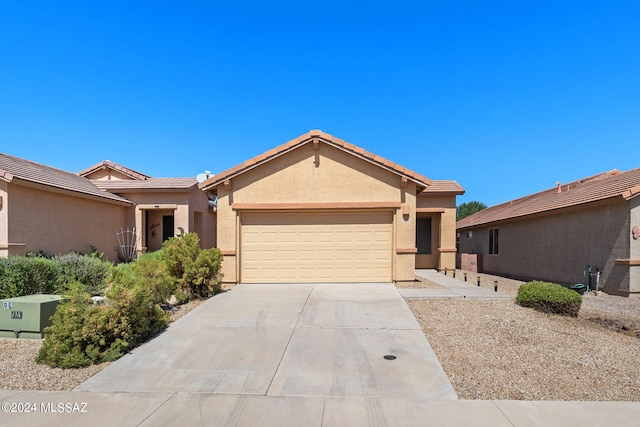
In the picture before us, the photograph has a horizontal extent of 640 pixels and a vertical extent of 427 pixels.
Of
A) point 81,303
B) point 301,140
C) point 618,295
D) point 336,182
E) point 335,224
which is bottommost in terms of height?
point 618,295

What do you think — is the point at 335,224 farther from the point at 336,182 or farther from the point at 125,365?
the point at 125,365

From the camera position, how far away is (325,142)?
1148cm

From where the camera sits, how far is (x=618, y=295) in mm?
12000

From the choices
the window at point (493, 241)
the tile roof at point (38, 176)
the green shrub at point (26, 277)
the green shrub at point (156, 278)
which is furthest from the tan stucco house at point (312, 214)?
the window at point (493, 241)

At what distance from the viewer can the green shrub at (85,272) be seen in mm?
10016

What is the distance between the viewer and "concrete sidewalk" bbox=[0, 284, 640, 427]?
3.89 metres

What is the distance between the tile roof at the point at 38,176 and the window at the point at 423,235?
15.0 m

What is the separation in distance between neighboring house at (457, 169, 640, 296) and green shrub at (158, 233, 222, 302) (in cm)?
1312

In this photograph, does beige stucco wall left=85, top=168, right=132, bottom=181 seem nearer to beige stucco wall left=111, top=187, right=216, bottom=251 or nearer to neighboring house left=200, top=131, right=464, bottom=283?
beige stucco wall left=111, top=187, right=216, bottom=251

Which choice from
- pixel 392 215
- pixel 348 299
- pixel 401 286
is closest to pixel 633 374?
pixel 348 299

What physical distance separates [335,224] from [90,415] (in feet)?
27.9

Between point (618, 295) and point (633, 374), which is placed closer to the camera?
point (633, 374)

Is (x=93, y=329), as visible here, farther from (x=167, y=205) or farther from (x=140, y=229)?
→ (x=140, y=229)

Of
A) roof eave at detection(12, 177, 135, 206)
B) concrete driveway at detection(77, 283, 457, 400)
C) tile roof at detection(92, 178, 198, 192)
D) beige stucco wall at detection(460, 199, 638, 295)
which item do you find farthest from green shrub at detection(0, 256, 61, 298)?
beige stucco wall at detection(460, 199, 638, 295)
